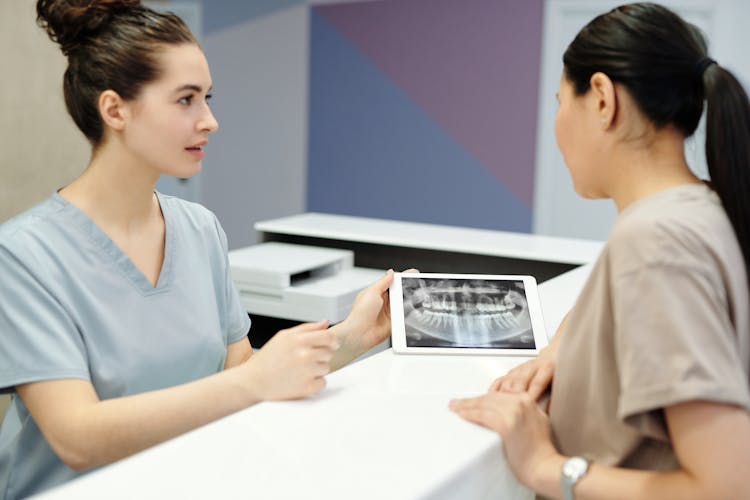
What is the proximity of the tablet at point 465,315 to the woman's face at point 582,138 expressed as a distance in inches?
15.0

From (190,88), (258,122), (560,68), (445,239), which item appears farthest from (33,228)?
(258,122)

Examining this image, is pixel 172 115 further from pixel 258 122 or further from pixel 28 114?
pixel 258 122

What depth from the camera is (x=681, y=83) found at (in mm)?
898

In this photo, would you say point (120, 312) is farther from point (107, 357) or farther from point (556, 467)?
point (556, 467)

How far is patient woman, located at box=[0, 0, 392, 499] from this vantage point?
1.14m

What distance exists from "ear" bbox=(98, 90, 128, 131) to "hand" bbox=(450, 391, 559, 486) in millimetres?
691

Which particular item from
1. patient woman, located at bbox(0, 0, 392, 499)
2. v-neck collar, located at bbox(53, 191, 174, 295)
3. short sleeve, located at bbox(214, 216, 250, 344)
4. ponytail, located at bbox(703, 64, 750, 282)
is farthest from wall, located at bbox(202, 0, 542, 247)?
ponytail, located at bbox(703, 64, 750, 282)

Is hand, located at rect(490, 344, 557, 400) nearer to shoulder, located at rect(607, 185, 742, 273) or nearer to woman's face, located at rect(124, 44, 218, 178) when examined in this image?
shoulder, located at rect(607, 185, 742, 273)

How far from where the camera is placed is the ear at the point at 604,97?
0.92 meters

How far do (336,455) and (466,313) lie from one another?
0.54 m

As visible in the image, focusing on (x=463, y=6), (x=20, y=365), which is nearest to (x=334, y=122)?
(x=463, y=6)

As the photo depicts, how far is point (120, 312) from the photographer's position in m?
1.31

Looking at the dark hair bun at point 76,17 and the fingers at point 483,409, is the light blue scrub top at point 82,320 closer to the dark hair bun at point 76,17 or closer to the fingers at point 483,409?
the dark hair bun at point 76,17

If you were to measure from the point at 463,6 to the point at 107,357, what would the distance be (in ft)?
11.4
